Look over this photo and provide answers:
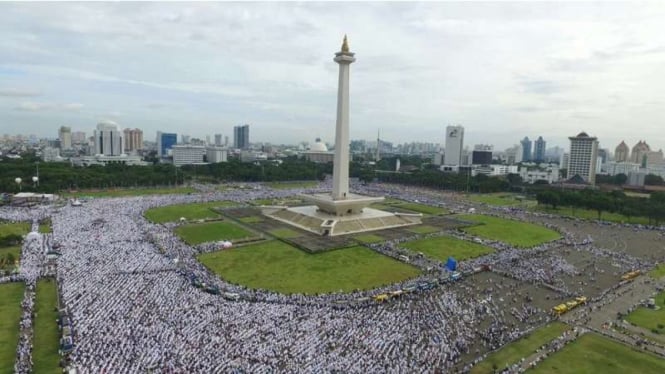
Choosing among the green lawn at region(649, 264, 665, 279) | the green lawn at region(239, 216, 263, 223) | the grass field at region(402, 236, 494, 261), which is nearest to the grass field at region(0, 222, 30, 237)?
the green lawn at region(239, 216, 263, 223)

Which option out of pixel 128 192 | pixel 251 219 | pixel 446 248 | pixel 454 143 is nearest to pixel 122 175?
pixel 128 192

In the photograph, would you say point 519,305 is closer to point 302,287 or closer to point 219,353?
point 302,287

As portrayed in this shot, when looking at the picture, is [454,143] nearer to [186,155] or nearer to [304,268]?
[186,155]

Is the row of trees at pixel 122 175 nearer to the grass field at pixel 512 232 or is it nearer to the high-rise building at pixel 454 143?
the grass field at pixel 512 232

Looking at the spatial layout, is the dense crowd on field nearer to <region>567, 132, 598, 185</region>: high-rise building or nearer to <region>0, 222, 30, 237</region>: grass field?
<region>0, 222, 30, 237</region>: grass field

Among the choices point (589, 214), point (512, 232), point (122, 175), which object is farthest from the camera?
point (122, 175)
